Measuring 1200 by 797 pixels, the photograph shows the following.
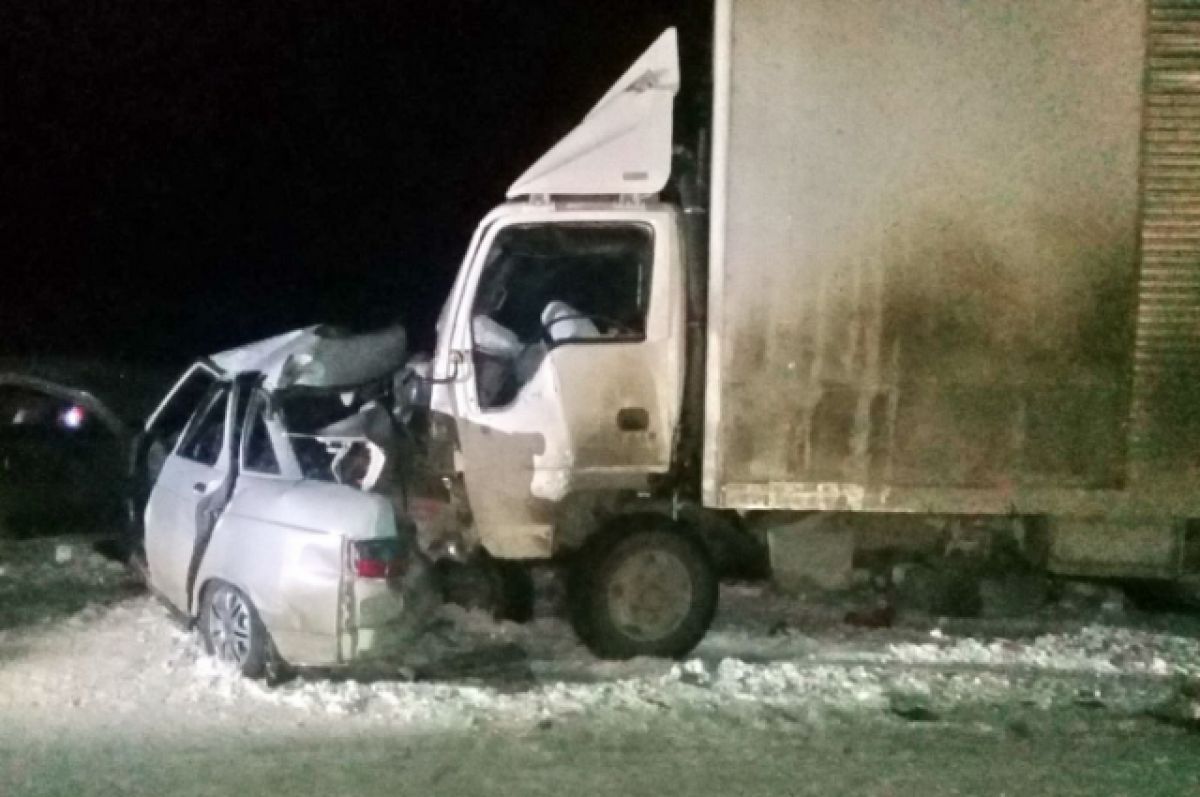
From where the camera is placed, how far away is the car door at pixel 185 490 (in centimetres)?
800

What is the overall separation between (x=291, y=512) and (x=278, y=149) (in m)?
30.7

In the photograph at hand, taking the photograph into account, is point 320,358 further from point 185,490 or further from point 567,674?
point 567,674

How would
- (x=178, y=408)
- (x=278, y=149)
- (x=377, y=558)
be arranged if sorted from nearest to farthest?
(x=377, y=558) → (x=178, y=408) → (x=278, y=149)

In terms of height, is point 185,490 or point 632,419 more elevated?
point 632,419

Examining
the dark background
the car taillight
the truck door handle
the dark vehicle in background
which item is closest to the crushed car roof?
the car taillight

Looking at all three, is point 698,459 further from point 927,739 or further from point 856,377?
point 927,739

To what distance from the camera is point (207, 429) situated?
331 inches

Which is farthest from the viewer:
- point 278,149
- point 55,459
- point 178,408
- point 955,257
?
point 278,149

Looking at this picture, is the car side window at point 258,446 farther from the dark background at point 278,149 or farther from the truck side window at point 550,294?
the dark background at point 278,149

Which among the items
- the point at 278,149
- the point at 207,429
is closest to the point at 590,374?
the point at 207,429

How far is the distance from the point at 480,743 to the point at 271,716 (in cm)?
113

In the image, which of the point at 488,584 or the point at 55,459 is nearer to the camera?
the point at 488,584

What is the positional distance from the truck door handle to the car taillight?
1.46m

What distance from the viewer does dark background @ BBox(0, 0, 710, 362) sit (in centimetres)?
3172
